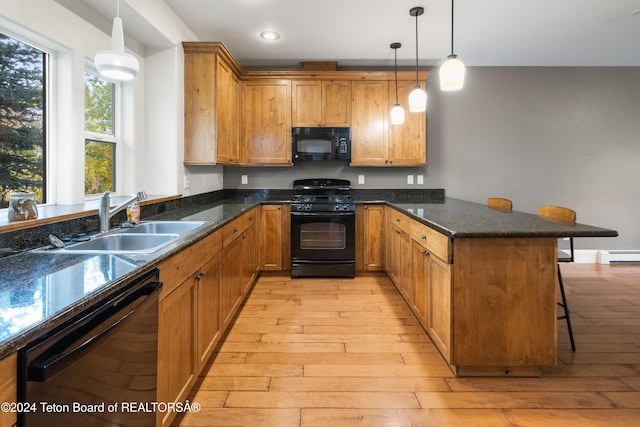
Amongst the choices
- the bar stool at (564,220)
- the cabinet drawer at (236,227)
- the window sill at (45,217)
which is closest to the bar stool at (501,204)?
the bar stool at (564,220)

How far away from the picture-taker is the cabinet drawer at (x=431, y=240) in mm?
2016

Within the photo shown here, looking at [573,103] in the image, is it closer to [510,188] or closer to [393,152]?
[510,188]

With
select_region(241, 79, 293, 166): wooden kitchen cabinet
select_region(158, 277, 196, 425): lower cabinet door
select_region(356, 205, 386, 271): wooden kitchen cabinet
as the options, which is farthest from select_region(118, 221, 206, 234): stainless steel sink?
select_region(356, 205, 386, 271): wooden kitchen cabinet

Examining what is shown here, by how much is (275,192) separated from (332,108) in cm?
126

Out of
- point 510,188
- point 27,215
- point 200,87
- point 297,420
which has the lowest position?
point 297,420

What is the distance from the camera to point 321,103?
13.6 ft

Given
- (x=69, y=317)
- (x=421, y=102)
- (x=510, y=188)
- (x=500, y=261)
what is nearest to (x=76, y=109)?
(x=69, y=317)

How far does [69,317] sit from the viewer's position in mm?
851

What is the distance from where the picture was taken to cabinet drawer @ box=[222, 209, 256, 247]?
2.42 metres

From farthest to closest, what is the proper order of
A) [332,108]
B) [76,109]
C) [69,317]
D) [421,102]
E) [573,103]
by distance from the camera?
[573,103] < [332,108] < [421,102] < [76,109] < [69,317]

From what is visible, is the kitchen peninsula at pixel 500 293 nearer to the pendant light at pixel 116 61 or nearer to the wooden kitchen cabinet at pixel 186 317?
the wooden kitchen cabinet at pixel 186 317

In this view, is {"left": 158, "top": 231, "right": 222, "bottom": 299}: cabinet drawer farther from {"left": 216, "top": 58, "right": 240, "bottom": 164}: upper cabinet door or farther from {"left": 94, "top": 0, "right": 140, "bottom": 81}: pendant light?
{"left": 216, "top": 58, "right": 240, "bottom": 164}: upper cabinet door

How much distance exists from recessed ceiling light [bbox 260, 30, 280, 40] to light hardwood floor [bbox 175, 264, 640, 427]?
258 cm

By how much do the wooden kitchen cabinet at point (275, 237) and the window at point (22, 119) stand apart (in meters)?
2.12
